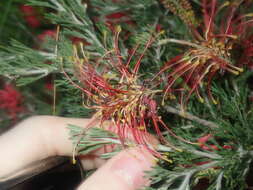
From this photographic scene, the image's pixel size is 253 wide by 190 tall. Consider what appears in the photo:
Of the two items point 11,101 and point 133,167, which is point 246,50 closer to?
point 133,167

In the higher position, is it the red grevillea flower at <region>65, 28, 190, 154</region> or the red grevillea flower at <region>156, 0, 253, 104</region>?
the red grevillea flower at <region>156, 0, 253, 104</region>

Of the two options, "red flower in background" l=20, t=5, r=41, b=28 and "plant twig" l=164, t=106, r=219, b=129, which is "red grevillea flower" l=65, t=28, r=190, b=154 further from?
"red flower in background" l=20, t=5, r=41, b=28

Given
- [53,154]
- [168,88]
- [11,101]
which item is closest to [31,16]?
[11,101]

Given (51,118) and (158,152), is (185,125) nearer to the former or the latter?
(158,152)

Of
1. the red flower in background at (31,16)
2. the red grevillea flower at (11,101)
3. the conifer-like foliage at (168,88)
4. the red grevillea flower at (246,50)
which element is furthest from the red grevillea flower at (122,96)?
the red flower in background at (31,16)

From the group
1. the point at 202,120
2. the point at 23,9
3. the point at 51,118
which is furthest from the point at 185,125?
the point at 23,9

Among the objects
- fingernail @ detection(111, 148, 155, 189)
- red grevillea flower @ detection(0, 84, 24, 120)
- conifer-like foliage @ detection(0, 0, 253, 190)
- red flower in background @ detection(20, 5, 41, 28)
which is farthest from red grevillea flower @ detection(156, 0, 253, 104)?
red flower in background @ detection(20, 5, 41, 28)
